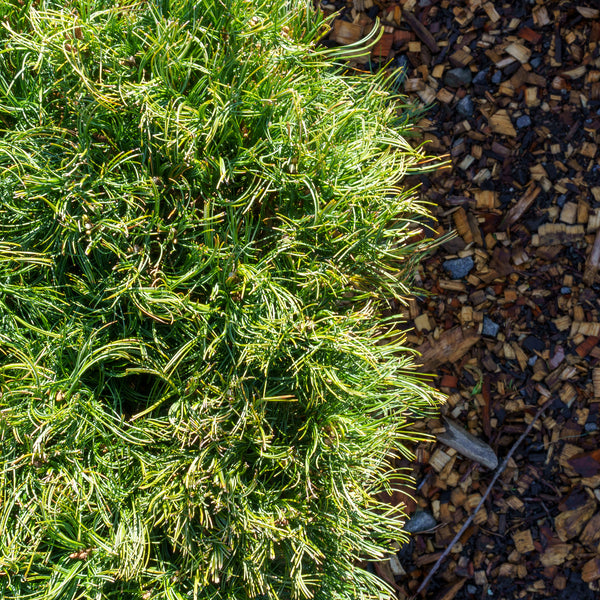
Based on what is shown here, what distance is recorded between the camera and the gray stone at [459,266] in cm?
230

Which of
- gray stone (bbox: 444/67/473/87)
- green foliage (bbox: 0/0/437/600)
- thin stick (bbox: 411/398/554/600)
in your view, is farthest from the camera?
gray stone (bbox: 444/67/473/87)

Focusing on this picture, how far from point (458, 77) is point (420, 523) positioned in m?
1.79

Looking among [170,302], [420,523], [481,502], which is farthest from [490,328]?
[170,302]

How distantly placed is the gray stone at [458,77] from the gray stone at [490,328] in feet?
3.18

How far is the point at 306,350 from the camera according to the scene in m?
1.47

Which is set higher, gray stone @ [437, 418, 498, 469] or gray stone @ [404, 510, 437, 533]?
gray stone @ [437, 418, 498, 469]

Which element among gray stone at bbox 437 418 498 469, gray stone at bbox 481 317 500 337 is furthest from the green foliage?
gray stone at bbox 481 317 500 337

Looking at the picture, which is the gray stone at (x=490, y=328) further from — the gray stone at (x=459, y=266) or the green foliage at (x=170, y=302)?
the green foliage at (x=170, y=302)

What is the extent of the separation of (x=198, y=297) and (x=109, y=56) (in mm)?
637

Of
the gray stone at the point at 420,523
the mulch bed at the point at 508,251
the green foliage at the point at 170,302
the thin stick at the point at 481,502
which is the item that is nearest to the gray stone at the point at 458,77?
the mulch bed at the point at 508,251

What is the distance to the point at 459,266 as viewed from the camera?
230cm

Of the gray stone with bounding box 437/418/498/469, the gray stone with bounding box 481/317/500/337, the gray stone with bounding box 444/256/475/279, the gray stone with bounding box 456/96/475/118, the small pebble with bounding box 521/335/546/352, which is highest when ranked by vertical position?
the gray stone with bounding box 456/96/475/118

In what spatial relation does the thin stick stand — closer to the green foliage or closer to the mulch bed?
the mulch bed

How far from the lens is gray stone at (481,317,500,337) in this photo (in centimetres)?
229
